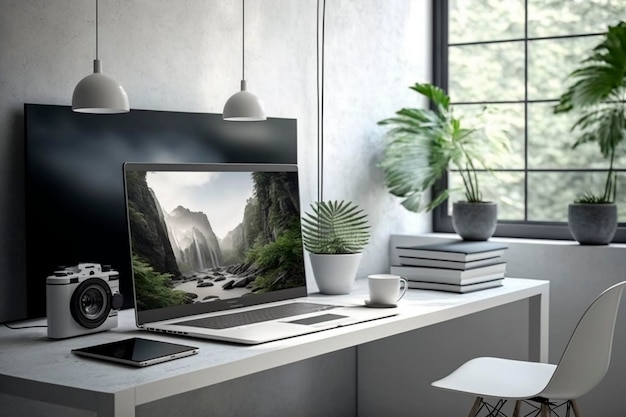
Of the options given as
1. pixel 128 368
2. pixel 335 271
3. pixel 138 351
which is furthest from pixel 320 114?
pixel 128 368

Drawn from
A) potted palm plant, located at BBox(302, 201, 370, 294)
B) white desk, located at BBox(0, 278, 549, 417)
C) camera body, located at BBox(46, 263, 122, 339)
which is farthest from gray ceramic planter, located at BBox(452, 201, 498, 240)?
camera body, located at BBox(46, 263, 122, 339)

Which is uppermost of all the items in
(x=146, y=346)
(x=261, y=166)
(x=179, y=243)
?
(x=261, y=166)

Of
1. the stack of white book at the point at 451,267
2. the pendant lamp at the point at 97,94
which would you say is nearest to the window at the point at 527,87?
the stack of white book at the point at 451,267

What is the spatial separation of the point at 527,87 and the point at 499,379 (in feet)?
6.10

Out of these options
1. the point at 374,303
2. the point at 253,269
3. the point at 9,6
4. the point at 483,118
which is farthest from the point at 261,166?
the point at 483,118

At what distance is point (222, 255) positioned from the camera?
9.26ft

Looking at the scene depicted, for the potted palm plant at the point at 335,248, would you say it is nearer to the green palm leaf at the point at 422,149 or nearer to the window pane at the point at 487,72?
the green palm leaf at the point at 422,149

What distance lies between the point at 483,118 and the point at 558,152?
1.28ft

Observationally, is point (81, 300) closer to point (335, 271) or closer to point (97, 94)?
point (97, 94)

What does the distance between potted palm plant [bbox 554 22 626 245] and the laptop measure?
4.53ft

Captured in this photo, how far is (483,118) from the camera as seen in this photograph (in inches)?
170

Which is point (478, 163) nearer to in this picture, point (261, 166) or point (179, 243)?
point (261, 166)

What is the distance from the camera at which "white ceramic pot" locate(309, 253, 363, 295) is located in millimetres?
3264

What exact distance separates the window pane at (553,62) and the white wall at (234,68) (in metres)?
0.54
